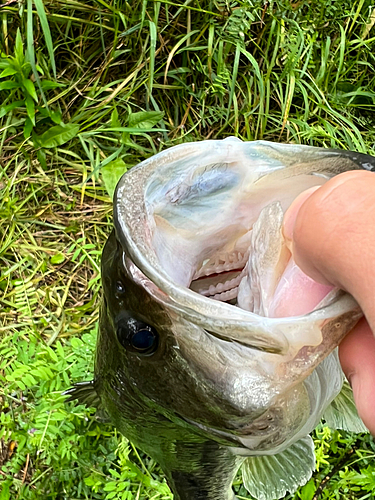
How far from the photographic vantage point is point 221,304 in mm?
902

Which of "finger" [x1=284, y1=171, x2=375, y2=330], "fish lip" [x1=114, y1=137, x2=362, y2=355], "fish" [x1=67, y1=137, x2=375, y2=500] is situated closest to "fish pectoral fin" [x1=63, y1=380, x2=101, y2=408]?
"fish" [x1=67, y1=137, x2=375, y2=500]

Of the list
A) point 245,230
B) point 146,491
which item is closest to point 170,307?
point 245,230

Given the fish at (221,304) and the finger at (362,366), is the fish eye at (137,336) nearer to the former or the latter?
the fish at (221,304)

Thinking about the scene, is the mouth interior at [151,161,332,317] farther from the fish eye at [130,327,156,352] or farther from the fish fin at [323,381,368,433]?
the fish fin at [323,381,368,433]

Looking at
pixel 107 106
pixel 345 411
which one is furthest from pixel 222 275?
pixel 107 106

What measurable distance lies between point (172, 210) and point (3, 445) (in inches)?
74.9

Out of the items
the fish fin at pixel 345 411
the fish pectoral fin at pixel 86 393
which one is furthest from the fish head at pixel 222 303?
the fish fin at pixel 345 411

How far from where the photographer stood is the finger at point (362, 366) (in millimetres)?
793

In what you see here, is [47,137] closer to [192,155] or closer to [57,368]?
[57,368]

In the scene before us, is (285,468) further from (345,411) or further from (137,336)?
(137,336)

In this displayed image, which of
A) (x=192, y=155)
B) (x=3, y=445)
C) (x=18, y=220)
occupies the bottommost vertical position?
(x=3, y=445)

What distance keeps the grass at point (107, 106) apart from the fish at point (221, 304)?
4.74 ft

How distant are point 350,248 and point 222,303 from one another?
10.2 inches

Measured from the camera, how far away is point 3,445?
2.45 meters
